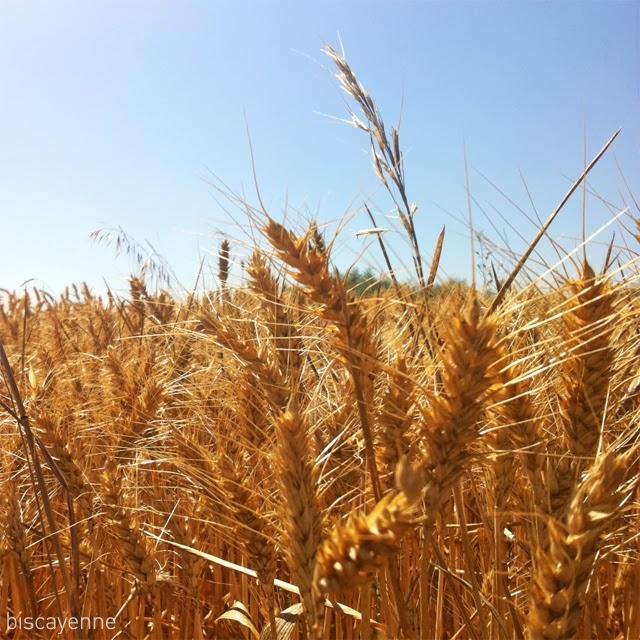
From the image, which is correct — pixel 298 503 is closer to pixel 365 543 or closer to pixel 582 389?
pixel 365 543

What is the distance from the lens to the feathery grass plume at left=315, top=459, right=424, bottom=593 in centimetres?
53

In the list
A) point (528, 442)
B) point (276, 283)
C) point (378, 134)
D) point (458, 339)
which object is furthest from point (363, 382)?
point (378, 134)

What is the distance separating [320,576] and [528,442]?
0.56m

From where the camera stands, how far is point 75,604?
110 centimetres

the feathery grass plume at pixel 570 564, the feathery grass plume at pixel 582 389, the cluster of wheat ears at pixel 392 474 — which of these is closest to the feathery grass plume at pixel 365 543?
→ the cluster of wheat ears at pixel 392 474

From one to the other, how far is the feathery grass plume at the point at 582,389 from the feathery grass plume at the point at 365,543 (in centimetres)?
50

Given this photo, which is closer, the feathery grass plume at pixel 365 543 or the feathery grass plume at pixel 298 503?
the feathery grass plume at pixel 365 543

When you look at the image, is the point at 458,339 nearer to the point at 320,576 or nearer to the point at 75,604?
the point at 320,576

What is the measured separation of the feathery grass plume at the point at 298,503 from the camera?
0.82m

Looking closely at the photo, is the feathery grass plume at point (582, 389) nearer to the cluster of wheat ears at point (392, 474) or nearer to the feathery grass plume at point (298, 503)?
the cluster of wheat ears at point (392, 474)

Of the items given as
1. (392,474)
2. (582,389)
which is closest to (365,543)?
(392,474)

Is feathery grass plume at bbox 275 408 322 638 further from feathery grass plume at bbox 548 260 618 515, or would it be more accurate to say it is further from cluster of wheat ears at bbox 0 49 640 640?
feathery grass plume at bbox 548 260 618 515

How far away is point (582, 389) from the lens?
0.97 metres

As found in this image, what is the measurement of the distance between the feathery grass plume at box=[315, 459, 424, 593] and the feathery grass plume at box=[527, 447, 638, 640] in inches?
7.5
